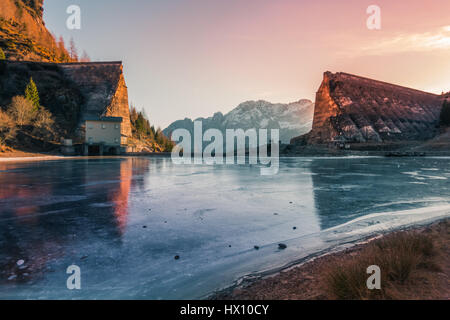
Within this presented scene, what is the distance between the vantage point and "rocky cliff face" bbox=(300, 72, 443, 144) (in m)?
75.4

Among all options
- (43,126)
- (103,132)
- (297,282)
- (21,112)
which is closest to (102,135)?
(103,132)

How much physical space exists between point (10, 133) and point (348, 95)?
297 feet

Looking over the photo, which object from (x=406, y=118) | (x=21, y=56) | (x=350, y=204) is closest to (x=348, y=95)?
(x=406, y=118)

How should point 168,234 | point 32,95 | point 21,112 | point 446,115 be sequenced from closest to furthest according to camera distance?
point 168,234
point 21,112
point 32,95
point 446,115

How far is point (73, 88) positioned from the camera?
7769 centimetres

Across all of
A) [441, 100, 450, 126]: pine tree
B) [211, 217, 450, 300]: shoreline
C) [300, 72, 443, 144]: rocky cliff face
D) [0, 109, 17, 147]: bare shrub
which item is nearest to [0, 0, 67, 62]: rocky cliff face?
[0, 109, 17, 147]: bare shrub

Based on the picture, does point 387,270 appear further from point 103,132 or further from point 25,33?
point 25,33

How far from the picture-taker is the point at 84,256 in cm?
473

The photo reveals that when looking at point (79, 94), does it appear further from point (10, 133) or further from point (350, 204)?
point (350, 204)

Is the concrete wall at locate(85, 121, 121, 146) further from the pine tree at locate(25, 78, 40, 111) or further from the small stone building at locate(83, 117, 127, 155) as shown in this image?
the pine tree at locate(25, 78, 40, 111)

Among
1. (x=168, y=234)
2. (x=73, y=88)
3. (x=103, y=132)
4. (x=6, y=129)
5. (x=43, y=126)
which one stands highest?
(x=73, y=88)

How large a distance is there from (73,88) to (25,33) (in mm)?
67436

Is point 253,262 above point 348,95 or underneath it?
underneath

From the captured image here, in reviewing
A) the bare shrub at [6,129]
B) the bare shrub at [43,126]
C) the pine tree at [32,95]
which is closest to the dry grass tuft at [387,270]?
the bare shrub at [6,129]
